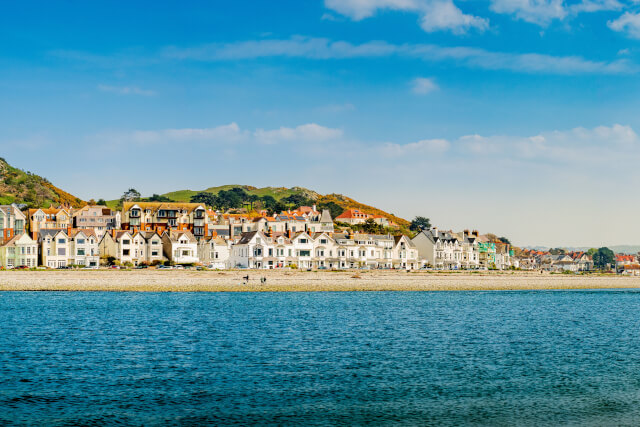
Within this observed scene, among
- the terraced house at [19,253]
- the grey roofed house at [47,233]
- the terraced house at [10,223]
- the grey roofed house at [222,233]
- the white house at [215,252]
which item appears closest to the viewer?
the terraced house at [19,253]

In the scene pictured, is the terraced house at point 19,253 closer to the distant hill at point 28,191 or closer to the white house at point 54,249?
the white house at point 54,249

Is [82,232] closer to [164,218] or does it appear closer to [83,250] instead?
[83,250]

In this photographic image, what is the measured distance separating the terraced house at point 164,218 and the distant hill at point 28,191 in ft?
190

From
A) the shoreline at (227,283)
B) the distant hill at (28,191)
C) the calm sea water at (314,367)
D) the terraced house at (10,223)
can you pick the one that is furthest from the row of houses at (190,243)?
the calm sea water at (314,367)

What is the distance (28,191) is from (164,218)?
78.7 metres

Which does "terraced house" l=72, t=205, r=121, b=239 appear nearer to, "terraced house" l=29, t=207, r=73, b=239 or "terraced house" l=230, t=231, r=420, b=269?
"terraced house" l=29, t=207, r=73, b=239

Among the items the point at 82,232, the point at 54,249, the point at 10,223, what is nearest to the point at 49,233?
the point at 54,249

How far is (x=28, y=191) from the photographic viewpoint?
184875 mm

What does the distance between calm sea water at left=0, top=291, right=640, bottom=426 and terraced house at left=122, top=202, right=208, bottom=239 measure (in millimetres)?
78499

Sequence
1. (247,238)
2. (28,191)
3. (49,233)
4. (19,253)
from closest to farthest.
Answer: (19,253) < (49,233) < (247,238) < (28,191)

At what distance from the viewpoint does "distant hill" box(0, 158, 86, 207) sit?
17812cm

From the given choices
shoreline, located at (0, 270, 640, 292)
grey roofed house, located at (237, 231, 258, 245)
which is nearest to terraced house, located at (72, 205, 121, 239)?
grey roofed house, located at (237, 231, 258, 245)

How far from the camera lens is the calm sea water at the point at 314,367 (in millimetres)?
19328

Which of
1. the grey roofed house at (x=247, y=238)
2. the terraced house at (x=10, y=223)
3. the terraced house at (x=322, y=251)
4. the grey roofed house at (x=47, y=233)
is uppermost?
the terraced house at (x=10, y=223)
